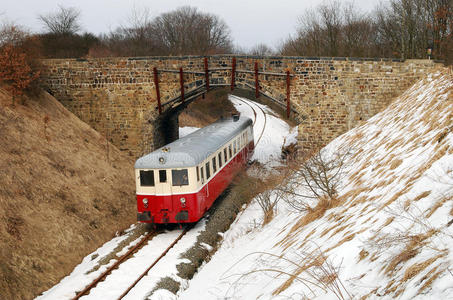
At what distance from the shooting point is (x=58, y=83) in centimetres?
1992

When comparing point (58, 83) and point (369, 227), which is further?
point (58, 83)

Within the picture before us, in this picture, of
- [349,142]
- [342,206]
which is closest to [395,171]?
[342,206]

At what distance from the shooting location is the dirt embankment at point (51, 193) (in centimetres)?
977

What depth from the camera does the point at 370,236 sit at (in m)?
5.12

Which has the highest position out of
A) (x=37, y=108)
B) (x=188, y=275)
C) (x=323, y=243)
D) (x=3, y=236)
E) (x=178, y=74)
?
(x=178, y=74)

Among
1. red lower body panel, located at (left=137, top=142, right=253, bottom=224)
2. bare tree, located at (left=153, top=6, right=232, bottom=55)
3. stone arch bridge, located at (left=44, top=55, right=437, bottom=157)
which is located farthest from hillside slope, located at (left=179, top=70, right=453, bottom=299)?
bare tree, located at (left=153, top=6, right=232, bottom=55)

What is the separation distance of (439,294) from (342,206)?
180 inches

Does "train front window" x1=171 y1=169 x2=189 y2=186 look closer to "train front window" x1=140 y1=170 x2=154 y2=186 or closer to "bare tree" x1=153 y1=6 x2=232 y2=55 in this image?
"train front window" x1=140 y1=170 x2=154 y2=186

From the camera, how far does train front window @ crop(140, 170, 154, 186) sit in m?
11.7

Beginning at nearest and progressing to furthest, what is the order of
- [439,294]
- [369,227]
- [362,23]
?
[439,294]
[369,227]
[362,23]

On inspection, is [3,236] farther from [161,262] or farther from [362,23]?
[362,23]

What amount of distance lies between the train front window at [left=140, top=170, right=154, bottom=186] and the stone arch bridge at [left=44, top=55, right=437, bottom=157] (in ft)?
25.9

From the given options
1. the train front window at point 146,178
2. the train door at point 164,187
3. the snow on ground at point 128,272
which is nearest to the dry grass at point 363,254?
the snow on ground at point 128,272

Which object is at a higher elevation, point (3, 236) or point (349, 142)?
point (349, 142)
